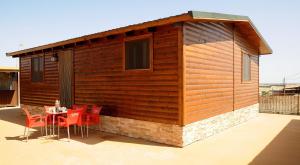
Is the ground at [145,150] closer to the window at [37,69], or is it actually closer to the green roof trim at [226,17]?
the green roof trim at [226,17]

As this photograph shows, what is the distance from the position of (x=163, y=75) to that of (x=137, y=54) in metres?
1.30

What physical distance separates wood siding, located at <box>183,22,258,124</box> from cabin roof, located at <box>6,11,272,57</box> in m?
0.46

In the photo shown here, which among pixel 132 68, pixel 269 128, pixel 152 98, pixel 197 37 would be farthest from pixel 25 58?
pixel 269 128

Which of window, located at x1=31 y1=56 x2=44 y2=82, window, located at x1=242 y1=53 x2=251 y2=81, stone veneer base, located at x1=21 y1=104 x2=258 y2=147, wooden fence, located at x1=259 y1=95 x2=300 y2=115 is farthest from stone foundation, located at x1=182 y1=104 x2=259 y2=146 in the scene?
window, located at x1=31 y1=56 x2=44 y2=82

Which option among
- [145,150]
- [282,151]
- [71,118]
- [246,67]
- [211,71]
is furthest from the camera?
[246,67]

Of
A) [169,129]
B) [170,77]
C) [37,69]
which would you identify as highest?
[37,69]

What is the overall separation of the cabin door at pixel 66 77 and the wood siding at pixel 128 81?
378 millimetres

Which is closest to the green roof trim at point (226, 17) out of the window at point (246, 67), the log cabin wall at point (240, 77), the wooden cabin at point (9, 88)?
the log cabin wall at point (240, 77)

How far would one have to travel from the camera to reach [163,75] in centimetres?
739

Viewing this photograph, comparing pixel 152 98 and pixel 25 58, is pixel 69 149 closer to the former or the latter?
pixel 152 98

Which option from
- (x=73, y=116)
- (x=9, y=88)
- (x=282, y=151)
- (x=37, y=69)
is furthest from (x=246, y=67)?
(x=9, y=88)

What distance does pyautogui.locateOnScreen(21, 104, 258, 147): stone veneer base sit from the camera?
23.5 ft

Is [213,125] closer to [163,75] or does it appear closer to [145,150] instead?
[163,75]

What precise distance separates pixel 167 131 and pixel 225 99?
3.46m
